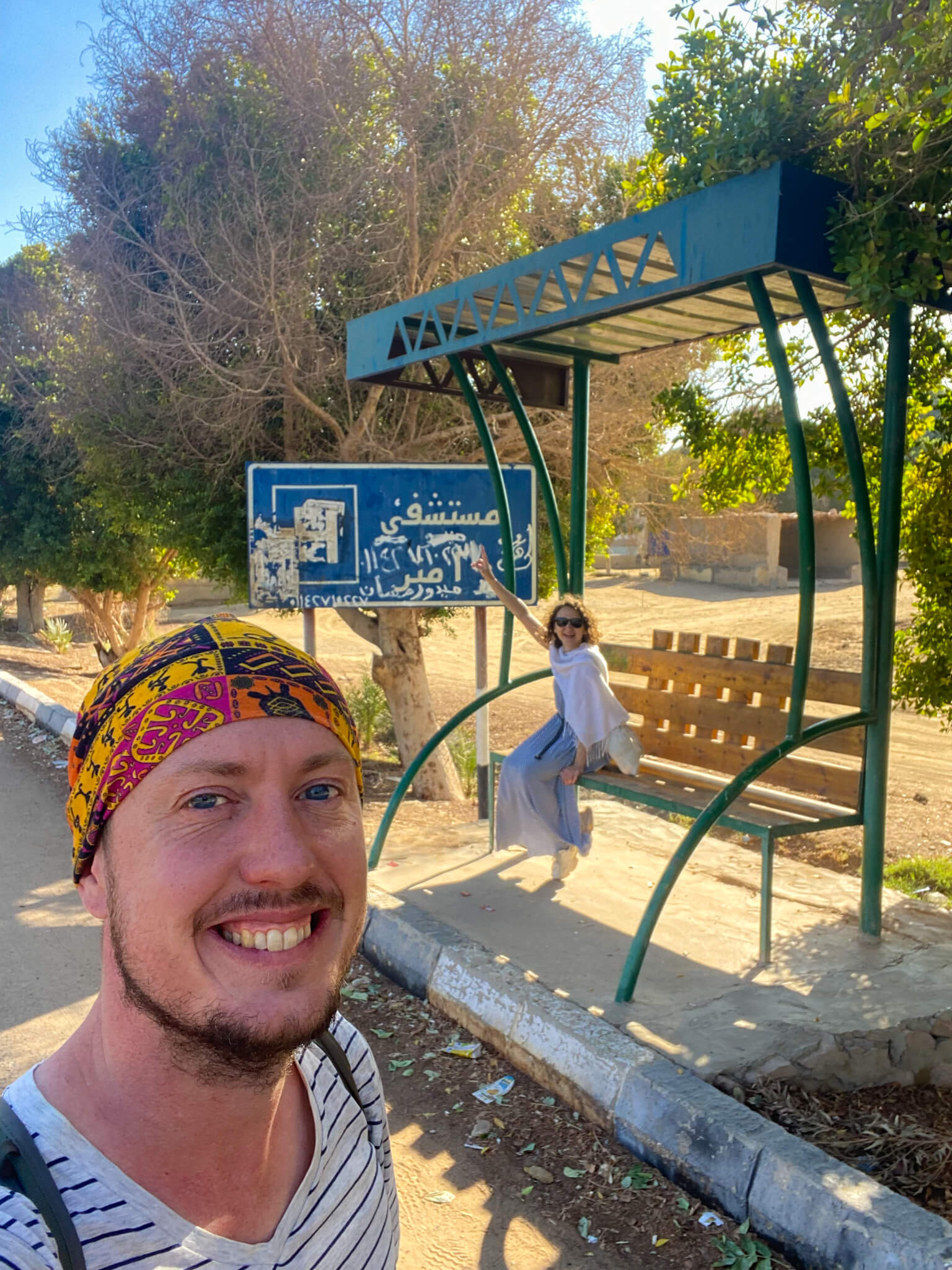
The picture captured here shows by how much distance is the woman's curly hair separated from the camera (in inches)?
204

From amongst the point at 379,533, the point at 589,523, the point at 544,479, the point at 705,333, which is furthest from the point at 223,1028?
the point at 589,523

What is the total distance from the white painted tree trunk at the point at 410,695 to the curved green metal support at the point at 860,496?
5.52m

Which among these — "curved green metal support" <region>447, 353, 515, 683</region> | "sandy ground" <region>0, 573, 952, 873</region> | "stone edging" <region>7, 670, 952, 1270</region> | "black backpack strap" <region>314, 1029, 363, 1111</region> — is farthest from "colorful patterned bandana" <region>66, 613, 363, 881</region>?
"sandy ground" <region>0, 573, 952, 873</region>

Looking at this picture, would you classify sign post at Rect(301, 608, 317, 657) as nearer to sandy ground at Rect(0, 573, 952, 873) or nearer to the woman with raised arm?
sandy ground at Rect(0, 573, 952, 873)

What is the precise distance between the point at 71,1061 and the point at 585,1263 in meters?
Answer: 2.00

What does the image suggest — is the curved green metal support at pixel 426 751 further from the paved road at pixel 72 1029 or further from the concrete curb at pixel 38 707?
the concrete curb at pixel 38 707

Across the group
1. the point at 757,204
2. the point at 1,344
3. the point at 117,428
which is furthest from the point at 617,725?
the point at 1,344

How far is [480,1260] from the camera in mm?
2711

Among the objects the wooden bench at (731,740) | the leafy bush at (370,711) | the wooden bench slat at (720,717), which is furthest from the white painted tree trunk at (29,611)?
the wooden bench slat at (720,717)

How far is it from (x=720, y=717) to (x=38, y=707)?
8.01 meters

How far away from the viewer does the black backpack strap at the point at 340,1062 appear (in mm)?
1455

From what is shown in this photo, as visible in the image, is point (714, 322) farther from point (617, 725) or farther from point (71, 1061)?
point (71, 1061)

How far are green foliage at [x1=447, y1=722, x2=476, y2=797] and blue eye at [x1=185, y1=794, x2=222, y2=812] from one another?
29.1 feet

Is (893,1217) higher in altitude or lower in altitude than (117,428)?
lower
